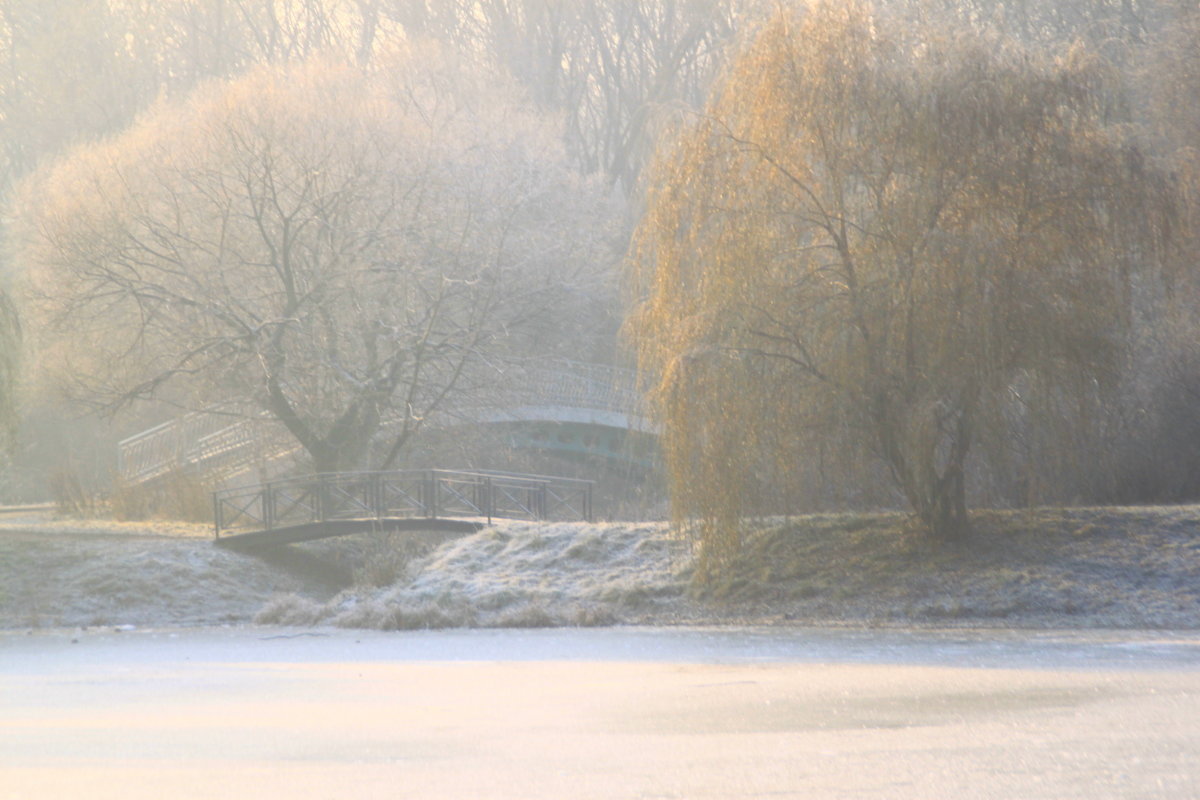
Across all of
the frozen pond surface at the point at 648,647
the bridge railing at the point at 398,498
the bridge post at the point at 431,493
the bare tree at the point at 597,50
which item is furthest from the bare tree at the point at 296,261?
the bare tree at the point at 597,50

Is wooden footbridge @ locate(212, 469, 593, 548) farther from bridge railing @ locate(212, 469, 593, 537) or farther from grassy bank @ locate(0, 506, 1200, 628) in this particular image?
grassy bank @ locate(0, 506, 1200, 628)

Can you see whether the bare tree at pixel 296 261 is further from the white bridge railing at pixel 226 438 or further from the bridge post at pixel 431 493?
the bridge post at pixel 431 493

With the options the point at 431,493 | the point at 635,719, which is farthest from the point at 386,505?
the point at 635,719

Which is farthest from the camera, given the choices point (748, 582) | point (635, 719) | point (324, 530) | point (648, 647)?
point (324, 530)

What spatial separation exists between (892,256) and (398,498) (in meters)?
14.6

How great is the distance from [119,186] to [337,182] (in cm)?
471

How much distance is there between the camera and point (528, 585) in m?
19.0

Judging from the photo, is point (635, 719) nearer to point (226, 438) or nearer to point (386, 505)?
point (386, 505)

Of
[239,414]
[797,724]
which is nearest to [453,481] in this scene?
[239,414]

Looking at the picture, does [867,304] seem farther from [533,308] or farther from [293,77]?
[293,77]

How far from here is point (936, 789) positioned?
6.71 m

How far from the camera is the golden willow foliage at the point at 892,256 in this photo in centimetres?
1598

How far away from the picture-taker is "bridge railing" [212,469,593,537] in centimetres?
2539

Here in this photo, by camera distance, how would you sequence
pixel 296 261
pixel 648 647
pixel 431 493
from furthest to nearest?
pixel 296 261, pixel 431 493, pixel 648 647
